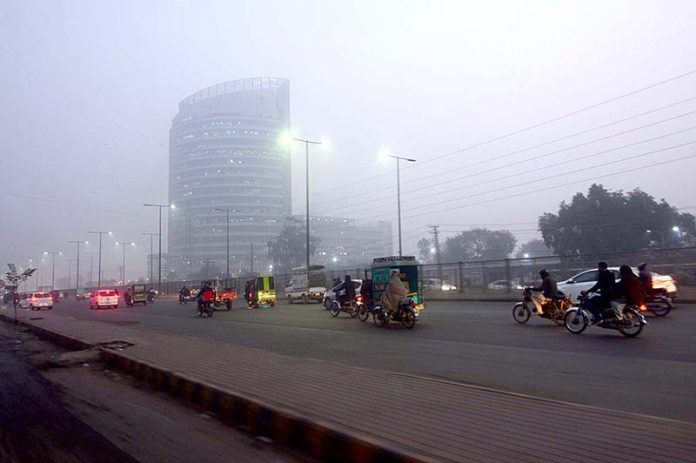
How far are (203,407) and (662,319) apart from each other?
14050 millimetres

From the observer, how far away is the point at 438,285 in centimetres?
3500

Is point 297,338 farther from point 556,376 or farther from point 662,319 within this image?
point 662,319

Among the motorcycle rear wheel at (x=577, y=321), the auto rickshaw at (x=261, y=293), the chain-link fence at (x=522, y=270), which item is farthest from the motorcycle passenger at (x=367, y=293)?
the auto rickshaw at (x=261, y=293)

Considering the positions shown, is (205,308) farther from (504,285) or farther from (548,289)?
(548,289)

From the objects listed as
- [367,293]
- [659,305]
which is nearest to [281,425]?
[367,293]

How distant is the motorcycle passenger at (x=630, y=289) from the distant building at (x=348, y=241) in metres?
82.5

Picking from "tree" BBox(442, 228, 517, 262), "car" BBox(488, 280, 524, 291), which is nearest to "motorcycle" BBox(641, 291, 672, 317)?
"car" BBox(488, 280, 524, 291)

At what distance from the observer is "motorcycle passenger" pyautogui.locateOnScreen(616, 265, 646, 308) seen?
39.2 ft

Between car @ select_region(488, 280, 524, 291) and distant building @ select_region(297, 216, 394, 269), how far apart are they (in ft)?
210

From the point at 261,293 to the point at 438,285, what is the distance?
38.0ft

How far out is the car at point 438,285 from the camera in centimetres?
3428

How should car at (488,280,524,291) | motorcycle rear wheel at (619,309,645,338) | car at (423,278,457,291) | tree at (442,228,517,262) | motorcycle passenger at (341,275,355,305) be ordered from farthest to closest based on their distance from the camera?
tree at (442,228,517,262), car at (423,278,457,291), car at (488,280,524,291), motorcycle passenger at (341,275,355,305), motorcycle rear wheel at (619,309,645,338)

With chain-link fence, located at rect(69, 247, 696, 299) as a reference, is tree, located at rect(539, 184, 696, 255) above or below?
above

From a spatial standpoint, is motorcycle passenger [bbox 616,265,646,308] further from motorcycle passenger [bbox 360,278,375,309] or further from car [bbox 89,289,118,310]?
car [bbox 89,289,118,310]
